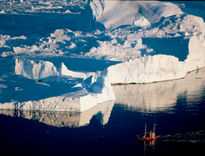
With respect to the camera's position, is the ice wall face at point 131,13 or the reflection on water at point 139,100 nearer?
the reflection on water at point 139,100

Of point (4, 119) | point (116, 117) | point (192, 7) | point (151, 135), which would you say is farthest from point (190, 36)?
point (4, 119)

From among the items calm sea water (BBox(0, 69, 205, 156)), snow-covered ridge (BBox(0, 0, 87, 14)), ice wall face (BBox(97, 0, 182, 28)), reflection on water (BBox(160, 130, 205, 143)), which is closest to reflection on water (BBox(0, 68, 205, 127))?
calm sea water (BBox(0, 69, 205, 156))

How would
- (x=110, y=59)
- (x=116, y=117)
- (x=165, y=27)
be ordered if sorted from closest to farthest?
(x=116, y=117) → (x=110, y=59) → (x=165, y=27)

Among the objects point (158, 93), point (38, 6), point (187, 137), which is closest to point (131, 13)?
point (38, 6)

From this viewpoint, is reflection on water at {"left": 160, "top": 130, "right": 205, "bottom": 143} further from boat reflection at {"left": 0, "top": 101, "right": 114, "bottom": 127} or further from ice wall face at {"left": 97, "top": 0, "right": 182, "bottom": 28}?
ice wall face at {"left": 97, "top": 0, "right": 182, "bottom": 28}

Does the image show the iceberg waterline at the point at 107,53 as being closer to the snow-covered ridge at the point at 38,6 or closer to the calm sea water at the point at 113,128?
the calm sea water at the point at 113,128

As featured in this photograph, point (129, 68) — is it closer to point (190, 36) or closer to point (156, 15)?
point (190, 36)

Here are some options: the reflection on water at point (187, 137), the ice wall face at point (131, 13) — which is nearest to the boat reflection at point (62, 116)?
the reflection on water at point (187, 137)
